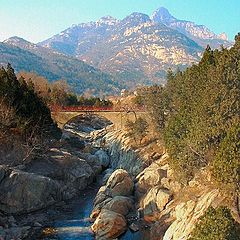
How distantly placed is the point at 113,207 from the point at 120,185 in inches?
173

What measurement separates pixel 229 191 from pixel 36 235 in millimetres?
16247

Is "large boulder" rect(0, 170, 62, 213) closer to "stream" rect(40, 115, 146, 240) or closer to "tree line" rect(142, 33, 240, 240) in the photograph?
"stream" rect(40, 115, 146, 240)

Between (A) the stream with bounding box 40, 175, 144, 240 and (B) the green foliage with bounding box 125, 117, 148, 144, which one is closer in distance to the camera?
(A) the stream with bounding box 40, 175, 144, 240

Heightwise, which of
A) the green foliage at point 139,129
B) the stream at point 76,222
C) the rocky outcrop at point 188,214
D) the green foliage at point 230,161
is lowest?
the stream at point 76,222

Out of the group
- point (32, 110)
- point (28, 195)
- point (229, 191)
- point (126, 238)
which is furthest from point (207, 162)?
point (32, 110)

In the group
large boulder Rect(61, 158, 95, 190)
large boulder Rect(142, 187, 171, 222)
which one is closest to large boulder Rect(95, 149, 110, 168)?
large boulder Rect(61, 158, 95, 190)

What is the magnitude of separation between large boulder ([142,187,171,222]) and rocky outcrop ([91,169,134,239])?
194 cm

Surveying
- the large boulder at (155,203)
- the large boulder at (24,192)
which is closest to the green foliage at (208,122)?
the large boulder at (155,203)

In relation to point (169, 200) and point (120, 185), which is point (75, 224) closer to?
point (120, 185)

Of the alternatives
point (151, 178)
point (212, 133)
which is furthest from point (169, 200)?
point (212, 133)

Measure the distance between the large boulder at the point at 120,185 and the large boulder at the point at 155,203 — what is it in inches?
144

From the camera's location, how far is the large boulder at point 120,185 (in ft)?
119

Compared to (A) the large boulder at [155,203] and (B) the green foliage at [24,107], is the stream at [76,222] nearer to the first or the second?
(A) the large boulder at [155,203]

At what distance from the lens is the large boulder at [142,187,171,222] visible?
31.1 meters
